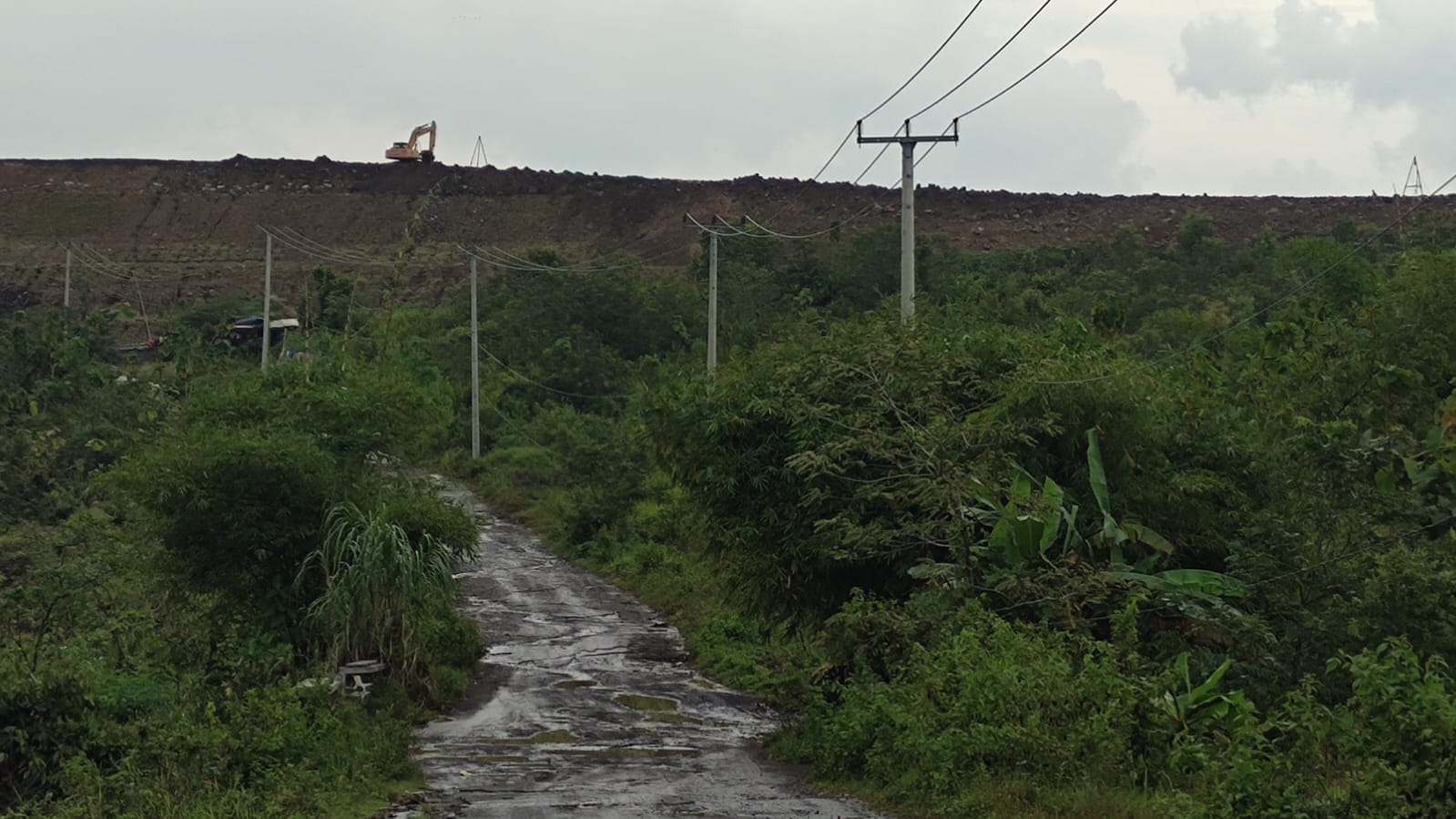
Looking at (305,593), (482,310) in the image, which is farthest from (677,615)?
(482,310)

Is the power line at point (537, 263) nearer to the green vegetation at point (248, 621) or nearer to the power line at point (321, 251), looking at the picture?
the power line at point (321, 251)

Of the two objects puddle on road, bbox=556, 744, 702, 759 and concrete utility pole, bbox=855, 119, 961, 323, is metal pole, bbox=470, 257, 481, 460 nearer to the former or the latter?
concrete utility pole, bbox=855, 119, 961, 323

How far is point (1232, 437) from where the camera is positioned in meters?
16.3

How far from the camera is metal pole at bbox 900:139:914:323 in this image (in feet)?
66.4

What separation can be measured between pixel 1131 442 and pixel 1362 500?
2.24m

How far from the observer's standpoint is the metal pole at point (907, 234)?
66.4ft

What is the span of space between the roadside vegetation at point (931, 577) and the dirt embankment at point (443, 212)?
52622 mm

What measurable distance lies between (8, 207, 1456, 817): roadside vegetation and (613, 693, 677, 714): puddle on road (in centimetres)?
149

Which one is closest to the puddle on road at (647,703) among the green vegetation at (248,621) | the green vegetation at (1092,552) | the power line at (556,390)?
the green vegetation at (1092,552)

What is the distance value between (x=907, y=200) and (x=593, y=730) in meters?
8.55

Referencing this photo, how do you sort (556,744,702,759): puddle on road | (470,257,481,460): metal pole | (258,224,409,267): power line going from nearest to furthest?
(556,744,702,759): puddle on road
(470,257,481,460): metal pole
(258,224,409,267): power line

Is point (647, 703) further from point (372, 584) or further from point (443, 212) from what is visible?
point (443, 212)

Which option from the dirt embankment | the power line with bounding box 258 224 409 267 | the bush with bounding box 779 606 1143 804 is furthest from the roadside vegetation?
the dirt embankment

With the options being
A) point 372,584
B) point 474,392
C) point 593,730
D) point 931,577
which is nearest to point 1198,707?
point 931,577
